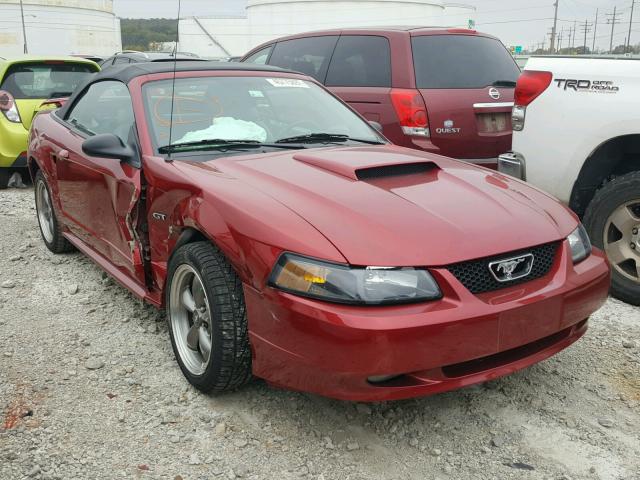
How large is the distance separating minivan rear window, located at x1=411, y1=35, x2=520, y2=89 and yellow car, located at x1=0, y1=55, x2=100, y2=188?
3908mm

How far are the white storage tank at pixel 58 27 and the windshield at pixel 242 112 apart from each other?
75611mm

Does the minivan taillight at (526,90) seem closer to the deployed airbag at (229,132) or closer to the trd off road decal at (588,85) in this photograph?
the trd off road decal at (588,85)

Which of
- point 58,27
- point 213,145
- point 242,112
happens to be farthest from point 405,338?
point 58,27

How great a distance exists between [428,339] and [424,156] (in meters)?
1.60

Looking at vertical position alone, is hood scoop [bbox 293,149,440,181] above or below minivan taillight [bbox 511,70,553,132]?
below

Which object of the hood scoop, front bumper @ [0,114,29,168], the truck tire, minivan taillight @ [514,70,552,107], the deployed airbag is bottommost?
the truck tire

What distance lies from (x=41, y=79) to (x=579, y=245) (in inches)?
288

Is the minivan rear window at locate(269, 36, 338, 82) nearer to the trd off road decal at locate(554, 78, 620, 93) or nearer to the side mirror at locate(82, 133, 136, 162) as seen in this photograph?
the trd off road decal at locate(554, 78, 620, 93)

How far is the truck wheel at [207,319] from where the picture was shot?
2.73 meters

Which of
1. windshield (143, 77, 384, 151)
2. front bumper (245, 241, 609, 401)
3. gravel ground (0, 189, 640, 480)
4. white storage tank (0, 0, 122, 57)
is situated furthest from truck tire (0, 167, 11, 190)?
white storage tank (0, 0, 122, 57)

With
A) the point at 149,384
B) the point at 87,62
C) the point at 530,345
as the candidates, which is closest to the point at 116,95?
the point at 149,384

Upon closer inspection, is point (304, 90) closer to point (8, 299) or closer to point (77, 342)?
point (77, 342)

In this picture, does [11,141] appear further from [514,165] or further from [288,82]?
[514,165]

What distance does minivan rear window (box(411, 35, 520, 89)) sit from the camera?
591cm
